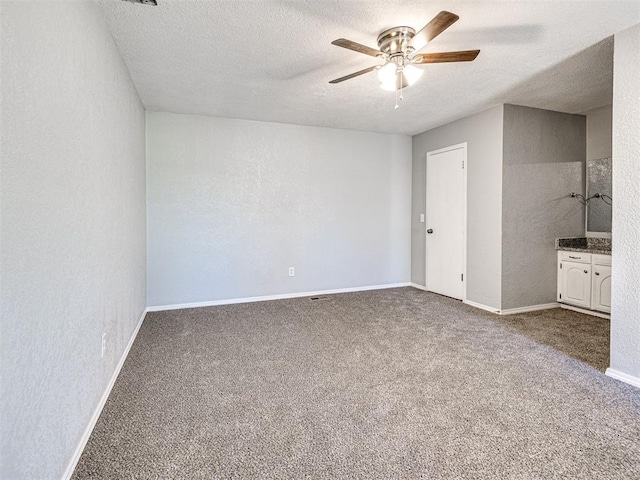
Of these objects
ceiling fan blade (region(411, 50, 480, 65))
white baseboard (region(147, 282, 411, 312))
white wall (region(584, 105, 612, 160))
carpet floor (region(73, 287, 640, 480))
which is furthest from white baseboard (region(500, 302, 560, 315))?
ceiling fan blade (region(411, 50, 480, 65))

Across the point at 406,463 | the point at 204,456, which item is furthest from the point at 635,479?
the point at 204,456

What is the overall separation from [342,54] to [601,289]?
148 inches

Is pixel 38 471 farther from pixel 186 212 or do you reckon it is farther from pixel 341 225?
pixel 341 225

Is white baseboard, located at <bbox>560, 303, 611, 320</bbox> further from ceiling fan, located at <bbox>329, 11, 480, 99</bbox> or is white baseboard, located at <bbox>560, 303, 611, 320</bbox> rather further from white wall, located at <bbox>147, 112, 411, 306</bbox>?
ceiling fan, located at <bbox>329, 11, 480, 99</bbox>

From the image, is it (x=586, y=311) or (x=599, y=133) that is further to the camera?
(x=599, y=133)

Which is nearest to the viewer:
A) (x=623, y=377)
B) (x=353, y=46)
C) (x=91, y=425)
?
(x=91, y=425)

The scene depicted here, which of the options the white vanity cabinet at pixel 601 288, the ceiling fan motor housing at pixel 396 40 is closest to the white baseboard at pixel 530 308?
the white vanity cabinet at pixel 601 288

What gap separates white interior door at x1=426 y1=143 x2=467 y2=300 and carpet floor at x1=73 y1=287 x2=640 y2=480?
4.32ft

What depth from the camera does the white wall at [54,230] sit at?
105 centimetres

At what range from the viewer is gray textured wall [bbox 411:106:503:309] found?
155 inches

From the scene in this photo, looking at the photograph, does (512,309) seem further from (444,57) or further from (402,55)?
(402,55)

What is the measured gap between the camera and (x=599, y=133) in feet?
13.7

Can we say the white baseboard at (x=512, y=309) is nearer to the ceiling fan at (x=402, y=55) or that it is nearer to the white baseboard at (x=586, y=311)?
the white baseboard at (x=586, y=311)

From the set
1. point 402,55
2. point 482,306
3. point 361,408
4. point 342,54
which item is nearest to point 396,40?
point 402,55
